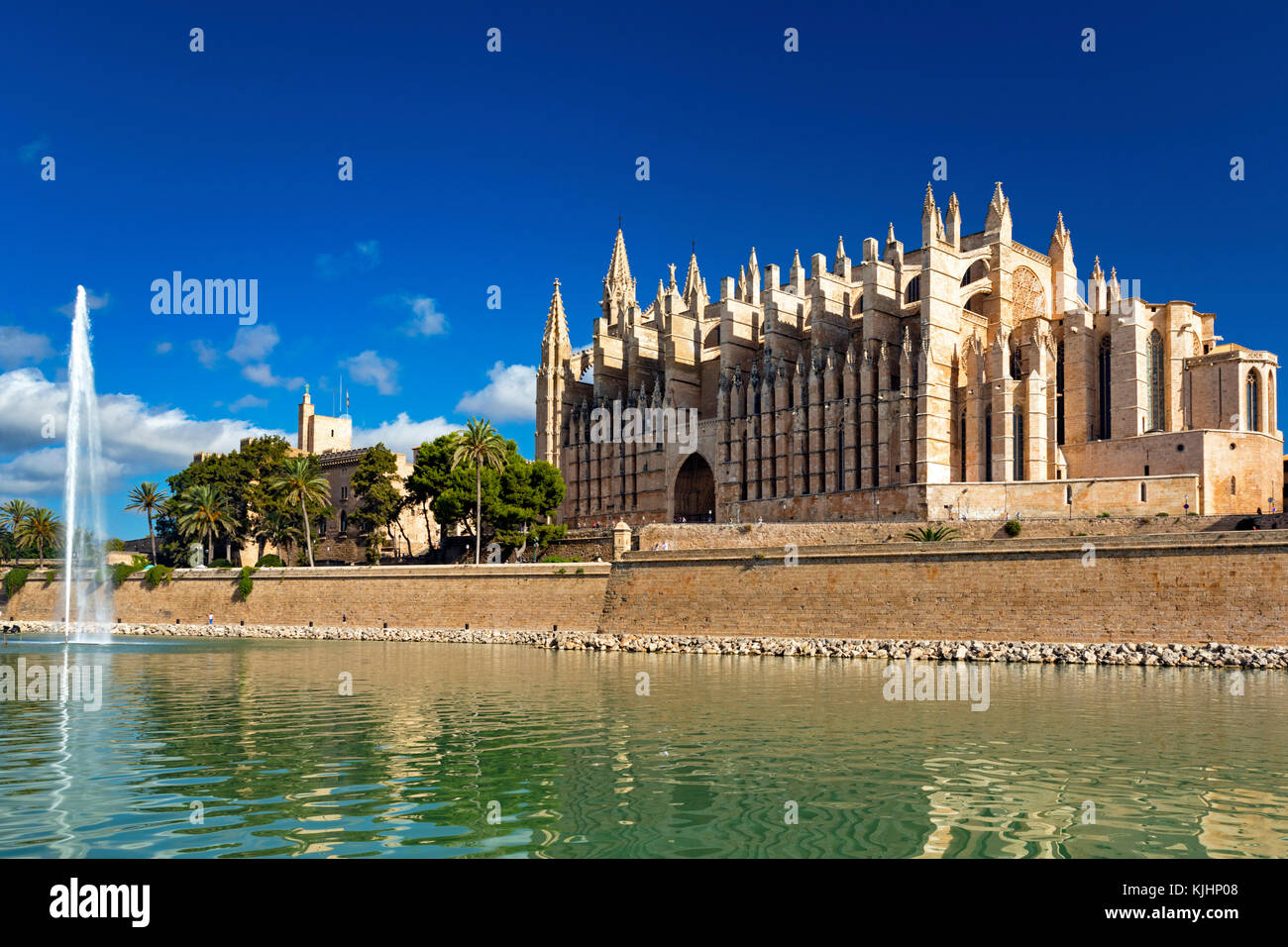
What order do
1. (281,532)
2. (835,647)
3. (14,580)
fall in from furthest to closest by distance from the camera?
(281,532) < (14,580) < (835,647)

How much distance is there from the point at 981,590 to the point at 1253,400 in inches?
812

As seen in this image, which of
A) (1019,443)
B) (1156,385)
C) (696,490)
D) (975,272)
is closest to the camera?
(1156,385)

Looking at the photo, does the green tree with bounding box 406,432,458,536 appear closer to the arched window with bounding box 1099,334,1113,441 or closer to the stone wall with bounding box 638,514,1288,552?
the stone wall with bounding box 638,514,1288,552

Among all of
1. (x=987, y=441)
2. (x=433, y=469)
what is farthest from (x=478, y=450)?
(x=987, y=441)

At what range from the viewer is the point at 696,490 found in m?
64.7

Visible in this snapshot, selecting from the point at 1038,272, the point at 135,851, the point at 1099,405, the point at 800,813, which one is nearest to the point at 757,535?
the point at 1099,405

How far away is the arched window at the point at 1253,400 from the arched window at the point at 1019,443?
29.4ft

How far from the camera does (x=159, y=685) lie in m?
23.6

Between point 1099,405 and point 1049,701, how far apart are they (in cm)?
3227

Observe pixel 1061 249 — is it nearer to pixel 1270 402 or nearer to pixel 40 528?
pixel 1270 402

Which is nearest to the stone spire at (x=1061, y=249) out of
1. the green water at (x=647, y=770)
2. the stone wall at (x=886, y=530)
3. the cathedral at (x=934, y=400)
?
the cathedral at (x=934, y=400)

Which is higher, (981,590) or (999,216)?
(999,216)
